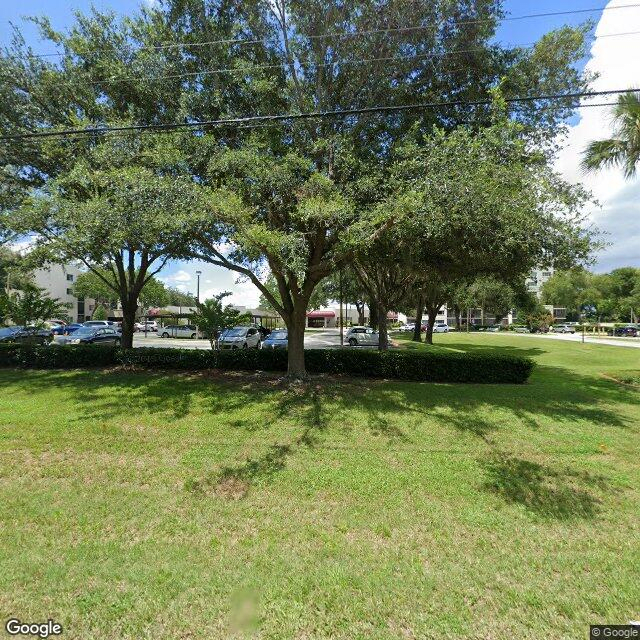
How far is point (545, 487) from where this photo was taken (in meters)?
4.48

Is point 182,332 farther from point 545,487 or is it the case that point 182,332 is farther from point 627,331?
point 627,331

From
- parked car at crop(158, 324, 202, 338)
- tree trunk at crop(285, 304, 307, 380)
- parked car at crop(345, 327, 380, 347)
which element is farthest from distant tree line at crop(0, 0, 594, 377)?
parked car at crop(158, 324, 202, 338)

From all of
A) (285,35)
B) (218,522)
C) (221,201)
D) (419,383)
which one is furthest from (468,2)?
(218,522)

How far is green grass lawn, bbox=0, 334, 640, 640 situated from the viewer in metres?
2.52

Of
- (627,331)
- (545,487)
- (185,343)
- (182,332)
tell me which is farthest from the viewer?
(627,331)

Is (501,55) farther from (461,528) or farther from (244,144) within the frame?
(461,528)

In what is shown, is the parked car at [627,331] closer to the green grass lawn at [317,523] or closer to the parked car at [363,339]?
the parked car at [363,339]

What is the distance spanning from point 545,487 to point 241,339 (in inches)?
770

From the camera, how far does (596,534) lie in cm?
350

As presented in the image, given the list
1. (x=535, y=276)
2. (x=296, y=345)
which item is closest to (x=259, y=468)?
(x=296, y=345)

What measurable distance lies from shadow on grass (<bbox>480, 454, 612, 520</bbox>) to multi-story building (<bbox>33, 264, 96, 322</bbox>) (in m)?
60.0

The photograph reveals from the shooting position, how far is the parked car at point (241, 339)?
21.5 meters

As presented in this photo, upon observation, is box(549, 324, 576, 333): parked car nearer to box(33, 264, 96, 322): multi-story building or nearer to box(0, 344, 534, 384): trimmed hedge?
box(0, 344, 534, 384): trimmed hedge

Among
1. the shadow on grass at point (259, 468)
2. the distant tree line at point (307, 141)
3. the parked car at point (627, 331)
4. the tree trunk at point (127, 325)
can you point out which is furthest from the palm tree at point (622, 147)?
the parked car at point (627, 331)
